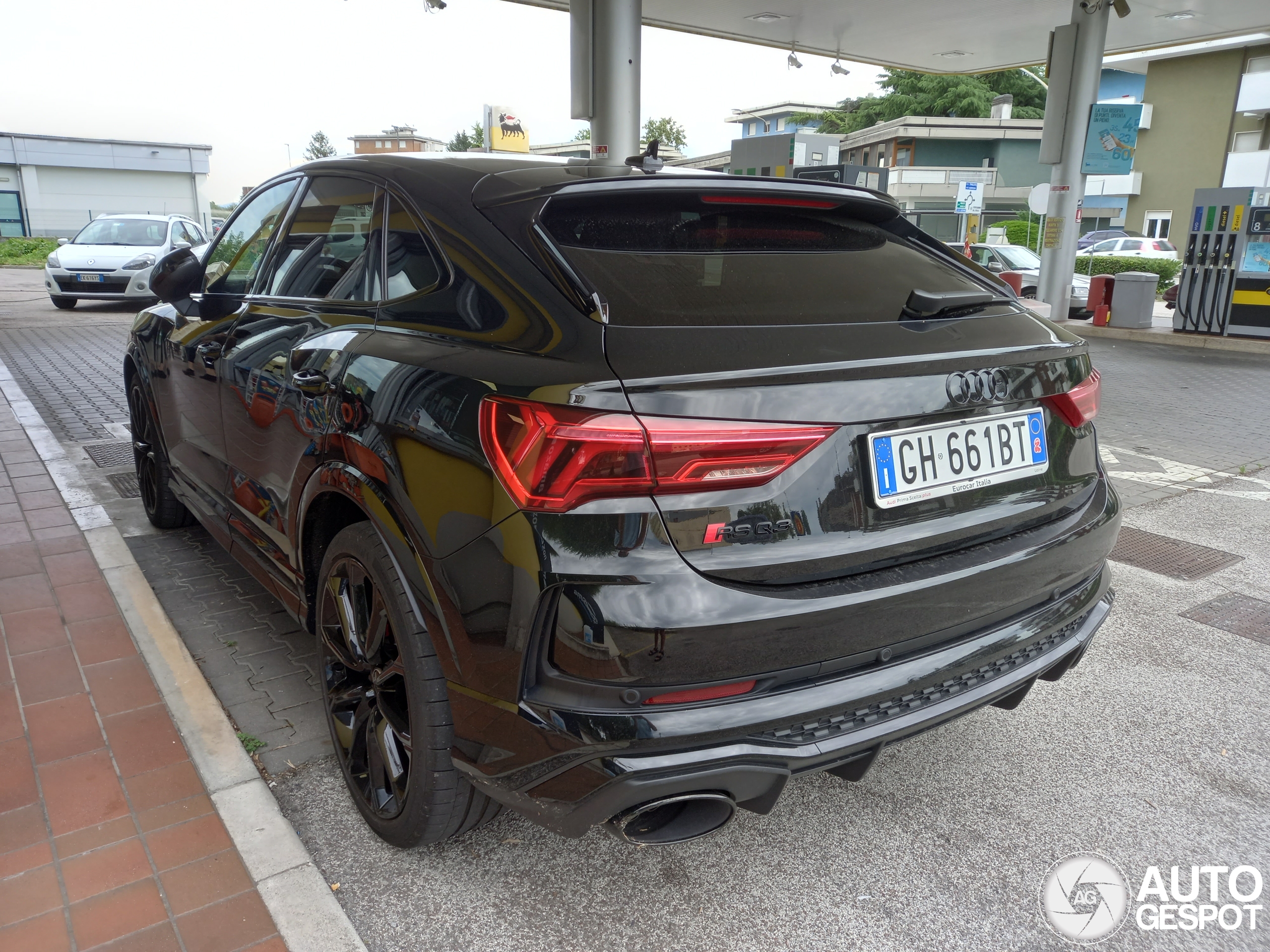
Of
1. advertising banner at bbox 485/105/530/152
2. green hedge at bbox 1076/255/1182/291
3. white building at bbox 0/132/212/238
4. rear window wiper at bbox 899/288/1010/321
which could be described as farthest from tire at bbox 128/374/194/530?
white building at bbox 0/132/212/238

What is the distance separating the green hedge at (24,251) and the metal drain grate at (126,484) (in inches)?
1297

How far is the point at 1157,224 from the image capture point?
42.9 meters

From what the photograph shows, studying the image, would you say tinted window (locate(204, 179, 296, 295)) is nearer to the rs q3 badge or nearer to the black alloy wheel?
the black alloy wheel

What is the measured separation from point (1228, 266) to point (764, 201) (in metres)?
14.1

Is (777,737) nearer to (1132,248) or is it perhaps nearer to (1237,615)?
(1237,615)

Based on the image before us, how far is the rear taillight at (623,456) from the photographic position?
167cm

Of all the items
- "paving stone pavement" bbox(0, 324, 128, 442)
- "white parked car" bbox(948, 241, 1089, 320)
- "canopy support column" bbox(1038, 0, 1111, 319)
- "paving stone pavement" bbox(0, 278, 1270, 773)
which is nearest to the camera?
"paving stone pavement" bbox(0, 278, 1270, 773)

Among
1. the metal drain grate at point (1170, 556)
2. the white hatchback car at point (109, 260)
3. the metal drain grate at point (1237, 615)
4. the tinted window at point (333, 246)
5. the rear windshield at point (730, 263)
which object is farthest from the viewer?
the white hatchback car at point (109, 260)

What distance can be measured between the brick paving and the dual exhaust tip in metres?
0.85

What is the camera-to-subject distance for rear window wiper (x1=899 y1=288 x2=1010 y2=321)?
6.95 feet

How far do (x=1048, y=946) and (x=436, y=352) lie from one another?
192 centimetres

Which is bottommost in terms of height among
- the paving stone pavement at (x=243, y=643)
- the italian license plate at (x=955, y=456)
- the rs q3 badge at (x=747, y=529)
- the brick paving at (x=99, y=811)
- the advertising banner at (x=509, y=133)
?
the paving stone pavement at (x=243, y=643)

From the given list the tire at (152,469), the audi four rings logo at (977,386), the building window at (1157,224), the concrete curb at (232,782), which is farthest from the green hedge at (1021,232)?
the audi four rings logo at (977,386)

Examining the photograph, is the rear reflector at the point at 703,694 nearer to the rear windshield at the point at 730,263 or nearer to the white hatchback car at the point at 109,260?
the rear windshield at the point at 730,263
